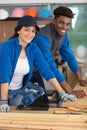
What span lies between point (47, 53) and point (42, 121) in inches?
33.1

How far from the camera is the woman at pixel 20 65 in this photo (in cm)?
199

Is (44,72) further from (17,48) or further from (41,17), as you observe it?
(41,17)

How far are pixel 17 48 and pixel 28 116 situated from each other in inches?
24.0

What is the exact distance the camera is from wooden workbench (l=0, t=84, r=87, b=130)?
5.11 feet

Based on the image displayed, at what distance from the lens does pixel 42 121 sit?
5.22ft

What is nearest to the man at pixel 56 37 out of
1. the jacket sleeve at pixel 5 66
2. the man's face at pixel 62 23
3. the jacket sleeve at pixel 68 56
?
the man's face at pixel 62 23

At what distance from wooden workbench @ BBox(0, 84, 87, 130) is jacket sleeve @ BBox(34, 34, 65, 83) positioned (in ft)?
2.27

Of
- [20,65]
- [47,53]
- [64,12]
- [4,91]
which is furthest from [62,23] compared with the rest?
[4,91]

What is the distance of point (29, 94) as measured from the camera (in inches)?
87.7

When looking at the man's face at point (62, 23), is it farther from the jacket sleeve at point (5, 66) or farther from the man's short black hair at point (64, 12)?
the jacket sleeve at point (5, 66)

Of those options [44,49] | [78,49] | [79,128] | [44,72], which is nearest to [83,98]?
[44,72]

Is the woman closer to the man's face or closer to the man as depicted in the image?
the man

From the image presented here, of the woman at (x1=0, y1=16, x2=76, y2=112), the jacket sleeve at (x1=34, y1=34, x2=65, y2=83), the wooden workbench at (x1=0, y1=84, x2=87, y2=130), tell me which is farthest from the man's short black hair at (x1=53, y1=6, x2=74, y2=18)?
the wooden workbench at (x1=0, y1=84, x2=87, y2=130)

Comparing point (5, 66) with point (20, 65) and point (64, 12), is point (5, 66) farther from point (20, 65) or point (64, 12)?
point (64, 12)
